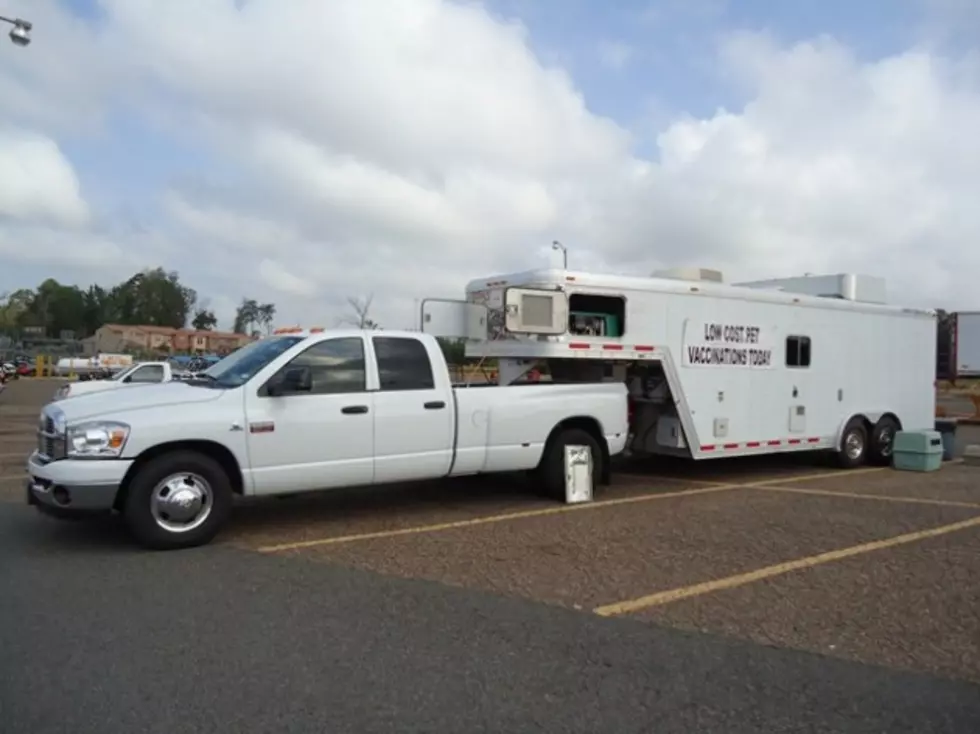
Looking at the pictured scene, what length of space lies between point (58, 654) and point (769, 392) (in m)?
9.51

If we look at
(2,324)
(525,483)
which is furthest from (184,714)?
(2,324)

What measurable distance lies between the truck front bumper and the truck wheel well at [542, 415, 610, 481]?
4.67 m

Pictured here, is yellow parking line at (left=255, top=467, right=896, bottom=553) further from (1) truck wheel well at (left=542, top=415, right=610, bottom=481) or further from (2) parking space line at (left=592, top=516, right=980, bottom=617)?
Answer: (2) parking space line at (left=592, top=516, right=980, bottom=617)

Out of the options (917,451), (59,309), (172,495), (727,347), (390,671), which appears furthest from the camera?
(59,309)

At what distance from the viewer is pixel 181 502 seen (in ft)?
23.1

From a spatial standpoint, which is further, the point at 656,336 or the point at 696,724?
the point at 656,336

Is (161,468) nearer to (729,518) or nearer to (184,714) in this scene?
(184,714)

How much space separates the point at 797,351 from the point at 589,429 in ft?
13.1

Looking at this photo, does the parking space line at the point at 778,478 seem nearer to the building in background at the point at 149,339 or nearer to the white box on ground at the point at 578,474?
the white box on ground at the point at 578,474

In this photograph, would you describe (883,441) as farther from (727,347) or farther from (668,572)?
(668,572)

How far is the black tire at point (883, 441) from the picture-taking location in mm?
13219

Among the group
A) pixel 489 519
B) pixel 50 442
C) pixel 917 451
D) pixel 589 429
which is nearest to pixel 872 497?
pixel 917 451

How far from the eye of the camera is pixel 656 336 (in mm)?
10422

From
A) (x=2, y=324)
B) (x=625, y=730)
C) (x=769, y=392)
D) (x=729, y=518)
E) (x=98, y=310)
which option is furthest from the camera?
(x=98, y=310)
